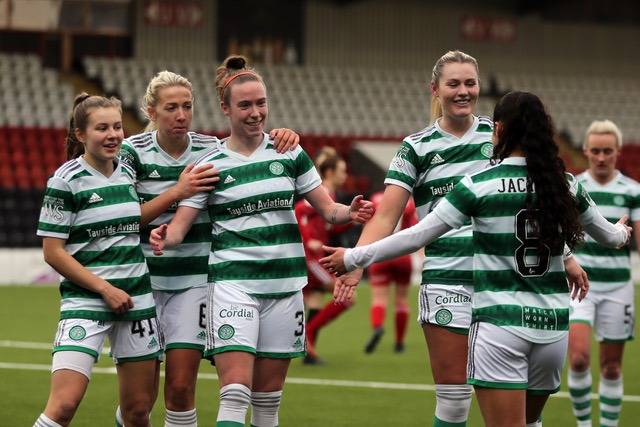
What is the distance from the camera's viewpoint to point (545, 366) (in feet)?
14.5

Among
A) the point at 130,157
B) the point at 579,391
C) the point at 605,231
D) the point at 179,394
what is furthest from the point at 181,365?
the point at 579,391

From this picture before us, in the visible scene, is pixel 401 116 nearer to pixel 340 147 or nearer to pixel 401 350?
pixel 340 147

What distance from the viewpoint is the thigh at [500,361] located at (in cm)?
434

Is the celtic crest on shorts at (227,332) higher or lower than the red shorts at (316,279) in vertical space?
higher

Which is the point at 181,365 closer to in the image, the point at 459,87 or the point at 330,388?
the point at 459,87

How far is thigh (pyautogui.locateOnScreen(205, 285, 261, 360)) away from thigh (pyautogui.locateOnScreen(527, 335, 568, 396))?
1.33 meters

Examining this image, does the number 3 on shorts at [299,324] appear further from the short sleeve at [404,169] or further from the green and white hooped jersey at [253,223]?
the short sleeve at [404,169]

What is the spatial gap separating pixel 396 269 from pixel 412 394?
260cm

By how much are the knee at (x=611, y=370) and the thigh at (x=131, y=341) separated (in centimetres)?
305

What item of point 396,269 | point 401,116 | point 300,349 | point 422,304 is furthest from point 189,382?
point 401,116

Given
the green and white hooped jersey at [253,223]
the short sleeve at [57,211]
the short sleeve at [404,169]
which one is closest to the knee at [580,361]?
the short sleeve at [404,169]

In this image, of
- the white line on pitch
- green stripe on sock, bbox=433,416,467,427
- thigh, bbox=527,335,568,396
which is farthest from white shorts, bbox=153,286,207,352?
the white line on pitch

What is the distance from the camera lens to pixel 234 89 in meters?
5.30

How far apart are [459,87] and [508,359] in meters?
1.53
